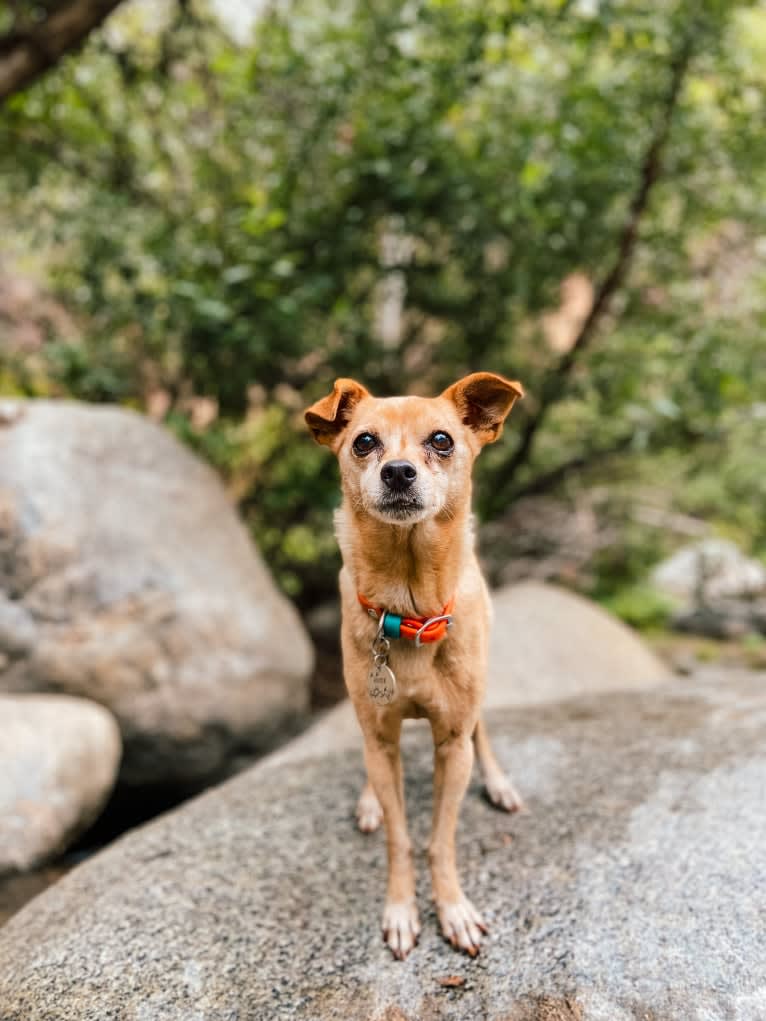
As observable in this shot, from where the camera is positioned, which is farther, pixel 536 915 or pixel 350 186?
pixel 350 186

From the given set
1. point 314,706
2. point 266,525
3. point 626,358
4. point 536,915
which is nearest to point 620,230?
point 626,358

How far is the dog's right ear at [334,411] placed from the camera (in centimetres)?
245

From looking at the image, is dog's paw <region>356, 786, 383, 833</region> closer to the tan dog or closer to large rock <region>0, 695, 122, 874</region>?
the tan dog

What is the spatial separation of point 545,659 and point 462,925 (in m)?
3.36

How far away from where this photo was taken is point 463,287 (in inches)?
275

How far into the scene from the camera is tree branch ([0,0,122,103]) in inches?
207

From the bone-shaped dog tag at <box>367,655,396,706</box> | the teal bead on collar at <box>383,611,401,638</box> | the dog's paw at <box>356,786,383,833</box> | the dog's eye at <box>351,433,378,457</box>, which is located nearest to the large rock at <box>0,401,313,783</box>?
the dog's paw at <box>356,786,383,833</box>

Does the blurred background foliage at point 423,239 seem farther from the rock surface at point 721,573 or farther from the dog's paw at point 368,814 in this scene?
the dog's paw at point 368,814

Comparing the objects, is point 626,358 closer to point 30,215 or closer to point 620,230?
point 620,230

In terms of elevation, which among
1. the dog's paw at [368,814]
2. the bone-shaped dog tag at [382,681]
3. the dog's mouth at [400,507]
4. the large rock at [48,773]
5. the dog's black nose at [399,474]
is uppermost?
the dog's black nose at [399,474]

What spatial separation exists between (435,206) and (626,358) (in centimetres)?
221

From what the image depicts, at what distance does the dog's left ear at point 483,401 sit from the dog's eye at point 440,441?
7.7 inches

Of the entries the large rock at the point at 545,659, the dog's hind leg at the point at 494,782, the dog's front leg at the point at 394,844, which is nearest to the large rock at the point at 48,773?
the large rock at the point at 545,659

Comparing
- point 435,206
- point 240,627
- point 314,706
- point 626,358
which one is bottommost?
point 314,706
